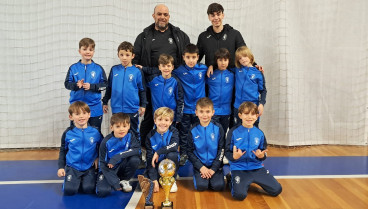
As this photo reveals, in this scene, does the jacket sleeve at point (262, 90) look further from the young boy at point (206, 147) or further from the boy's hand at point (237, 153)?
the boy's hand at point (237, 153)

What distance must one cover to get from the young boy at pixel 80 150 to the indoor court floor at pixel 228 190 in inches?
8.3

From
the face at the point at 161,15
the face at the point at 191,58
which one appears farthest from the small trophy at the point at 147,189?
the face at the point at 161,15

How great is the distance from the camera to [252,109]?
11.3ft

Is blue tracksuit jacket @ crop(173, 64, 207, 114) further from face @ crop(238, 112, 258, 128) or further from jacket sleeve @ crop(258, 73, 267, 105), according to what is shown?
face @ crop(238, 112, 258, 128)

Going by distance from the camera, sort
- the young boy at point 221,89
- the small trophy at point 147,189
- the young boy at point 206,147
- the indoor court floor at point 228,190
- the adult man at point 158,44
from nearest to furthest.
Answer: the small trophy at point 147,189 < the indoor court floor at point 228,190 < the young boy at point 206,147 < the young boy at point 221,89 < the adult man at point 158,44

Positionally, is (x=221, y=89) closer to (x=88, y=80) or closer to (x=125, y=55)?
(x=125, y=55)

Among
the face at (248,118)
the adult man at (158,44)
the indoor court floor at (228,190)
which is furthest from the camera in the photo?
the adult man at (158,44)

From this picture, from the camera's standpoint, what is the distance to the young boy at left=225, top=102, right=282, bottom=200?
338 cm

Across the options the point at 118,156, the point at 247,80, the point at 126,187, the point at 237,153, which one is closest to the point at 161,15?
the point at 247,80

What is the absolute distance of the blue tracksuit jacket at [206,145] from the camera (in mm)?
3684

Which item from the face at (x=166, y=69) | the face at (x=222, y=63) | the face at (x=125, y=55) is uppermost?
the face at (x=125, y=55)

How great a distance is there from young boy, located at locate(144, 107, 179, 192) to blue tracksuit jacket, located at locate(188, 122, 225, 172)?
198mm

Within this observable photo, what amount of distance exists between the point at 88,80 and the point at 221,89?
1.67 m

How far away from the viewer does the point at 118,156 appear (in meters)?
3.53
